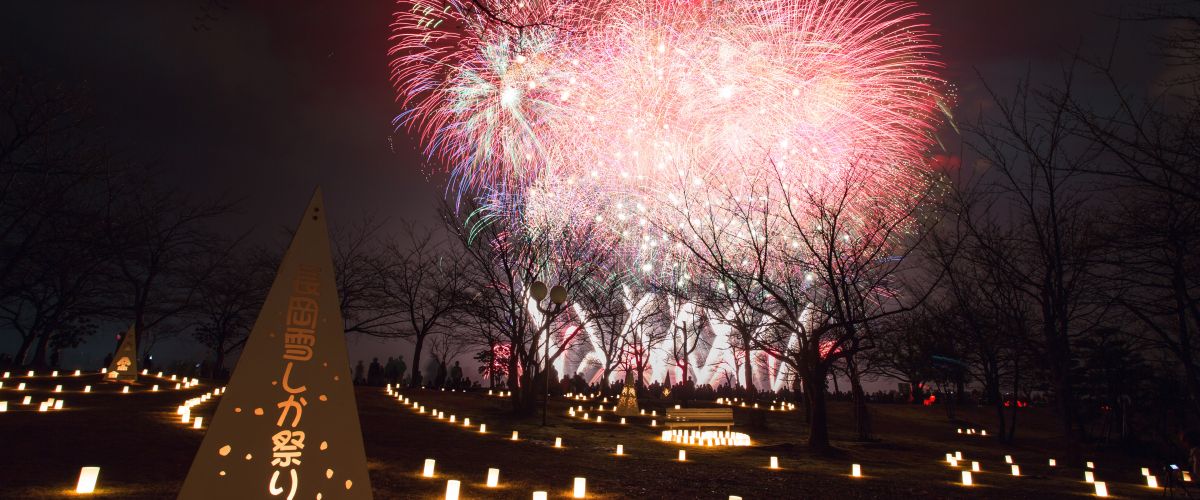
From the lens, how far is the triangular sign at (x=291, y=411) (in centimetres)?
432

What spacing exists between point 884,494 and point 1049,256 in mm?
7898

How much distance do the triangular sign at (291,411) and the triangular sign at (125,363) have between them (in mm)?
16350

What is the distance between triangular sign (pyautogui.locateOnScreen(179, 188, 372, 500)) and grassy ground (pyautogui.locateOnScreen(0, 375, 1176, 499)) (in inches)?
74.8

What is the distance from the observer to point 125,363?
17000 millimetres

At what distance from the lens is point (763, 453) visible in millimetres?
12500

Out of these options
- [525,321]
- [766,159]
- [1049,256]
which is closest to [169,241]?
[525,321]

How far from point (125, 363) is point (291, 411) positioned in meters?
17.1

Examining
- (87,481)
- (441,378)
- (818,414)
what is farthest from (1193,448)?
(441,378)

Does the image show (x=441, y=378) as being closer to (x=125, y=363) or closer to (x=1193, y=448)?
(x=125, y=363)

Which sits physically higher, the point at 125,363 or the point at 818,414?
the point at 125,363

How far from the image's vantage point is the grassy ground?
6652 millimetres

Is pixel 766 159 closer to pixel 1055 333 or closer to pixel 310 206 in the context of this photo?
pixel 1055 333

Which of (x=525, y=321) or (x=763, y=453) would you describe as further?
(x=525, y=321)

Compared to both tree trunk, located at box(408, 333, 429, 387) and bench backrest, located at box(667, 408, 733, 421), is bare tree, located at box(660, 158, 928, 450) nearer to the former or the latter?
bench backrest, located at box(667, 408, 733, 421)
